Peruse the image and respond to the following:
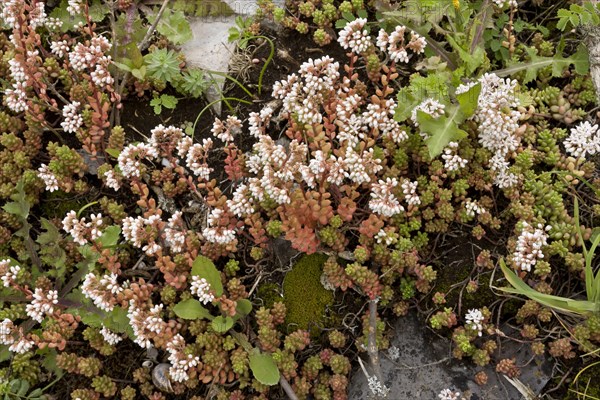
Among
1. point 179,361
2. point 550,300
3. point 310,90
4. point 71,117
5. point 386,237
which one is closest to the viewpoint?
point 550,300

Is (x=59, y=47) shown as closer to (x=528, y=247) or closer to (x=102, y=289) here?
(x=102, y=289)

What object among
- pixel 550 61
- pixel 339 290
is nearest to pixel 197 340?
pixel 339 290

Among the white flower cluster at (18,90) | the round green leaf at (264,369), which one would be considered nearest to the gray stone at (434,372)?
the round green leaf at (264,369)

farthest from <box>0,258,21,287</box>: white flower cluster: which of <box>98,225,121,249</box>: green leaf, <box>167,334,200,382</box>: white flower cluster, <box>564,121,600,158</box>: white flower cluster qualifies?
<box>564,121,600,158</box>: white flower cluster

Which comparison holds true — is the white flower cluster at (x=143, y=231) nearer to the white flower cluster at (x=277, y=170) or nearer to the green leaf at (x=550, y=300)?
the white flower cluster at (x=277, y=170)

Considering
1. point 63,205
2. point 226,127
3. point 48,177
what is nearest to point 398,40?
point 226,127

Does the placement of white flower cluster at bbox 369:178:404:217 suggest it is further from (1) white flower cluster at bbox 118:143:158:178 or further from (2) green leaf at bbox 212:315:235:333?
(1) white flower cluster at bbox 118:143:158:178

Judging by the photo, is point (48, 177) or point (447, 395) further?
point (48, 177)
